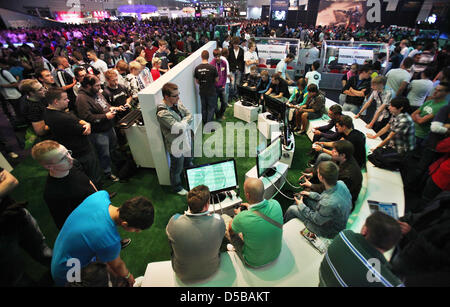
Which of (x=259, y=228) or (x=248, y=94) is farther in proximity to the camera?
(x=248, y=94)

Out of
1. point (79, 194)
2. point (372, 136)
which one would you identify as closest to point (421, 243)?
point (372, 136)

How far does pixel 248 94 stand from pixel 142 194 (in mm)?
3443

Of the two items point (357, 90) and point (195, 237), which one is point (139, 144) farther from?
point (357, 90)

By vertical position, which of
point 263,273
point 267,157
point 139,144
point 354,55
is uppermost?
point 354,55

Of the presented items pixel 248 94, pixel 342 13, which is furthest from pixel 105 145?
pixel 342 13

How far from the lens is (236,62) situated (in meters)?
6.65

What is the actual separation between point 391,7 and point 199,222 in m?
21.8

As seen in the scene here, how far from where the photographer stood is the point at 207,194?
1737 millimetres

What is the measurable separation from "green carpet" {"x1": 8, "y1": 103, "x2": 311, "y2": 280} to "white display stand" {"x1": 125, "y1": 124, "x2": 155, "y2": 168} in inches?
7.5

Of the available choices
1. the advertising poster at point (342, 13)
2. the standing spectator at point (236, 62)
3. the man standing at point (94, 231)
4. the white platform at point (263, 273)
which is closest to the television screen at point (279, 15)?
the advertising poster at point (342, 13)

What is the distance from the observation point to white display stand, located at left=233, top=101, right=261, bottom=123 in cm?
546

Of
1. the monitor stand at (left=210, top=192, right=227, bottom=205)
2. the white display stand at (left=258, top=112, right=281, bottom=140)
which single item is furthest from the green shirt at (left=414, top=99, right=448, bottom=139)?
Result: the monitor stand at (left=210, top=192, right=227, bottom=205)

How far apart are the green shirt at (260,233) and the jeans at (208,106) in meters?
3.68
